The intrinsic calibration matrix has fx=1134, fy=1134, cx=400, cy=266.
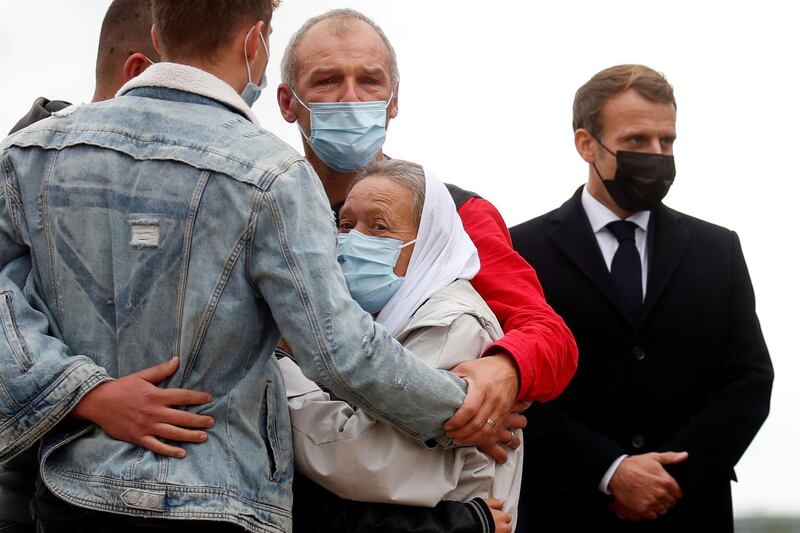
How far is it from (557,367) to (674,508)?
1.60m

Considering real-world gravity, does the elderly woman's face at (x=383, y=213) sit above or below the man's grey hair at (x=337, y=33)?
below

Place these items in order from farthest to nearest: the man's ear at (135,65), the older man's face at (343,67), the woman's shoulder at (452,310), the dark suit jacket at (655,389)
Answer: the dark suit jacket at (655,389) → the older man's face at (343,67) → the man's ear at (135,65) → the woman's shoulder at (452,310)

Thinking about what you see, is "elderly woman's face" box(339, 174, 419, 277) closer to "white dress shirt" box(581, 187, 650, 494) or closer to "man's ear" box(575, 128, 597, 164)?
"white dress shirt" box(581, 187, 650, 494)

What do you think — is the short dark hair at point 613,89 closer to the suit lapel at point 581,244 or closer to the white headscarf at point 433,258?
the suit lapel at point 581,244

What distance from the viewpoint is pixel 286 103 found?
178 inches

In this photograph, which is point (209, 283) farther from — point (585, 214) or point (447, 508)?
point (585, 214)

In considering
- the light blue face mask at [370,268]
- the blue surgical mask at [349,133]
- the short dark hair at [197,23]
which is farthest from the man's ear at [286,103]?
the short dark hair at [197,23]

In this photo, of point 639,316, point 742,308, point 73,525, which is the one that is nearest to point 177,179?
point 73,525

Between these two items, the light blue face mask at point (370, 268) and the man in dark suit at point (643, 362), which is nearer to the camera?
the light blue face mask at point (370, 268)

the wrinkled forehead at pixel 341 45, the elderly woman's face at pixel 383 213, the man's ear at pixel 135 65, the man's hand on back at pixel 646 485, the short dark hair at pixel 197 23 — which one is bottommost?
the man's hand on back at pixel 646 485

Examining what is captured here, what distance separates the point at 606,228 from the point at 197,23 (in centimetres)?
267

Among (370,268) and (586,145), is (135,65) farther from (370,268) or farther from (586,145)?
(586,145)

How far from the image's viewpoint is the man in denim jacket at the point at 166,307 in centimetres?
262

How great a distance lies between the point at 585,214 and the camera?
5082 millimetres
